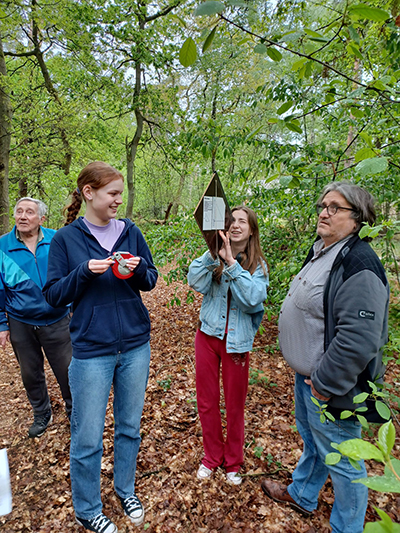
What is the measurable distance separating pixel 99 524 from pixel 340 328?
1.99m

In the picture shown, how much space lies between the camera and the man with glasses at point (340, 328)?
4.86 feet

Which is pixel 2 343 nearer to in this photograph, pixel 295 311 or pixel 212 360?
pixel 212 360

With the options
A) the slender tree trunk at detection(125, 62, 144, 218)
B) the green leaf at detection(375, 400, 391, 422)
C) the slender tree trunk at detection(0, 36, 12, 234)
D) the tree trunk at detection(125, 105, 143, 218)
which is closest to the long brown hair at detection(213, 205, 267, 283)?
the green leaf at detection(375, 400, 391, 422)

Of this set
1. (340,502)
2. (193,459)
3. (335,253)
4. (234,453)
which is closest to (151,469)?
(193,459)

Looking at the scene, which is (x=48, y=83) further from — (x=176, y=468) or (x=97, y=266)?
(x=176, y=468)

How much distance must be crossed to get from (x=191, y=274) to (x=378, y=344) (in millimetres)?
1258

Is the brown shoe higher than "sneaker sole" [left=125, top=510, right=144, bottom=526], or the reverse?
the brown shoe

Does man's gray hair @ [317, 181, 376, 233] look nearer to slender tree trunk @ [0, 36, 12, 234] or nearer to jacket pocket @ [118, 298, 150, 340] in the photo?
jacket pocket @ [118, 298, 150, 340]

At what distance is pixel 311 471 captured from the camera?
1992mm

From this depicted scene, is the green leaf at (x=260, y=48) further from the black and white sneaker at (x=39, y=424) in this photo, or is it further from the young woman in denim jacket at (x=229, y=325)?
the black and white sneaker at (x=39, y=424)

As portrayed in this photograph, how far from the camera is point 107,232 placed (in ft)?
6.40

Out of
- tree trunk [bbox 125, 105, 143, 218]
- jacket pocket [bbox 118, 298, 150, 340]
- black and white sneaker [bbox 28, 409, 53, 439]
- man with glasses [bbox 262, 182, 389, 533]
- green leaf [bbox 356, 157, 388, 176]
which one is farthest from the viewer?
tree trunk [bbox 125, 105, 143, 218]

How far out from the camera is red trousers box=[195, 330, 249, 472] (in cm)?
217

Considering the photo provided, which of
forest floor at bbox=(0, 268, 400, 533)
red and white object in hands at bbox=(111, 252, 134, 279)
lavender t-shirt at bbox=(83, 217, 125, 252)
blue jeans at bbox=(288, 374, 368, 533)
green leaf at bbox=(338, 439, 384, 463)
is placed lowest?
forest floor at bbox=(0, 268, 400, 533)
